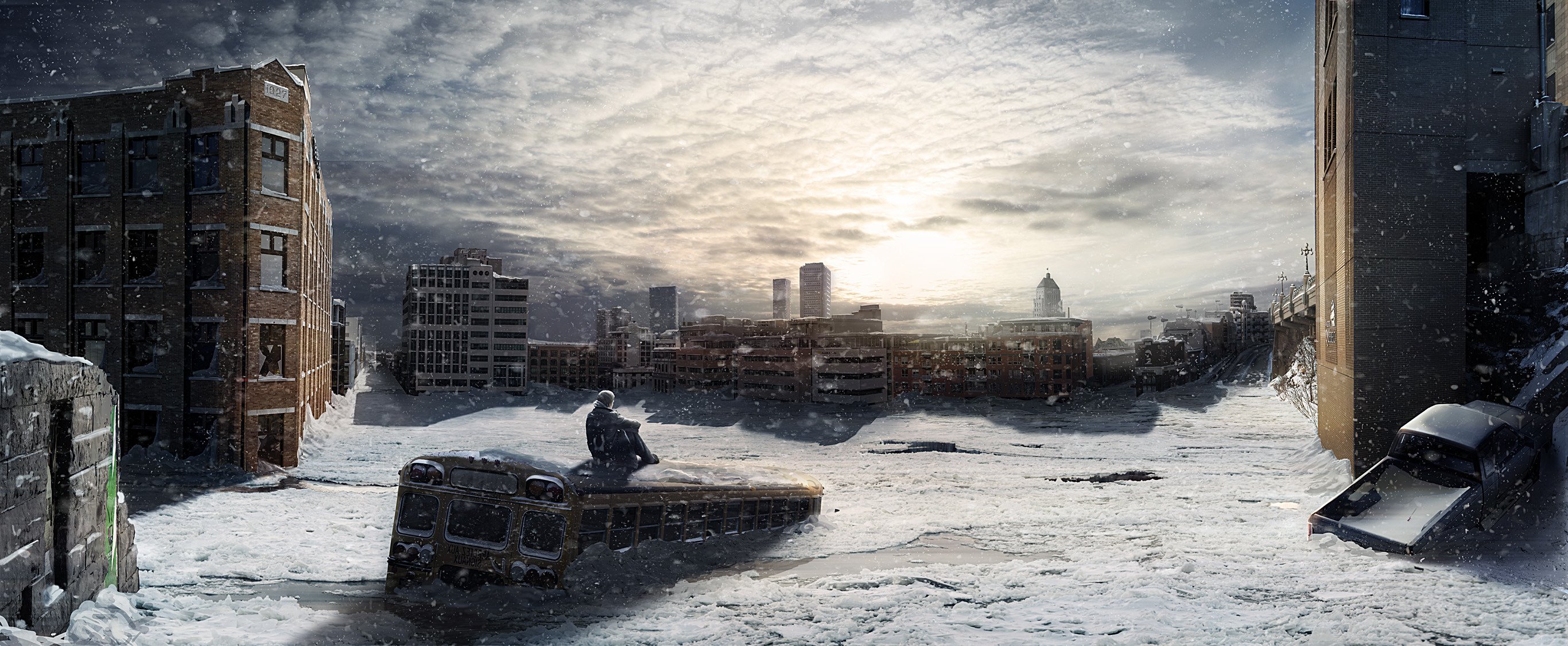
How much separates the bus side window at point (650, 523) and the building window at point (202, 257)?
64.5 ft

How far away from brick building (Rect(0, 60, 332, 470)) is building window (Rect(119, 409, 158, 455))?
5cm

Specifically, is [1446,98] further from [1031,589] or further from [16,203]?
[16,203]

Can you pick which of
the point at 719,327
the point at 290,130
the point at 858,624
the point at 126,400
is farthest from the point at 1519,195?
the point at 719,327

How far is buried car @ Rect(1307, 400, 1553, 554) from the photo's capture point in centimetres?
1091

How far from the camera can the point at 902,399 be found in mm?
70500

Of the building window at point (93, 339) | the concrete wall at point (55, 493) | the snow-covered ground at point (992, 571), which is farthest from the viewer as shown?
the building window at point (93, 339)

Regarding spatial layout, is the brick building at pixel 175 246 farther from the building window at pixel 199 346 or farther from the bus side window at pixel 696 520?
the bus side window at pixel 696 520

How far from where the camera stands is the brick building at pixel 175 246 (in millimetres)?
21703

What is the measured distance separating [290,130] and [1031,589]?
78.6 feet

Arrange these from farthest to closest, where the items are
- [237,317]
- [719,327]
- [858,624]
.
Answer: [719,327], [237,317], [858,624]

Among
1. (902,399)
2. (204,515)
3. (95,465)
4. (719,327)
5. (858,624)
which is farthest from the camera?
(719,327)

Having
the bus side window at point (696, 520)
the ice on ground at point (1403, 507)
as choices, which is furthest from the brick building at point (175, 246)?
the ice on ground at point (1403, 507)

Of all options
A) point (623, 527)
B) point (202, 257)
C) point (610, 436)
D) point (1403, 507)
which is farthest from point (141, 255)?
point (1403, 507)

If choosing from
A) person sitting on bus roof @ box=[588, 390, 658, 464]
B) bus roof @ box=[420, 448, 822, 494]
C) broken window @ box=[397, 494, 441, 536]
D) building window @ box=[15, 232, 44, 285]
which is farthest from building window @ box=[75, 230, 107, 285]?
person sitting on bus roof @ box=[588, 390, 658, 464]
